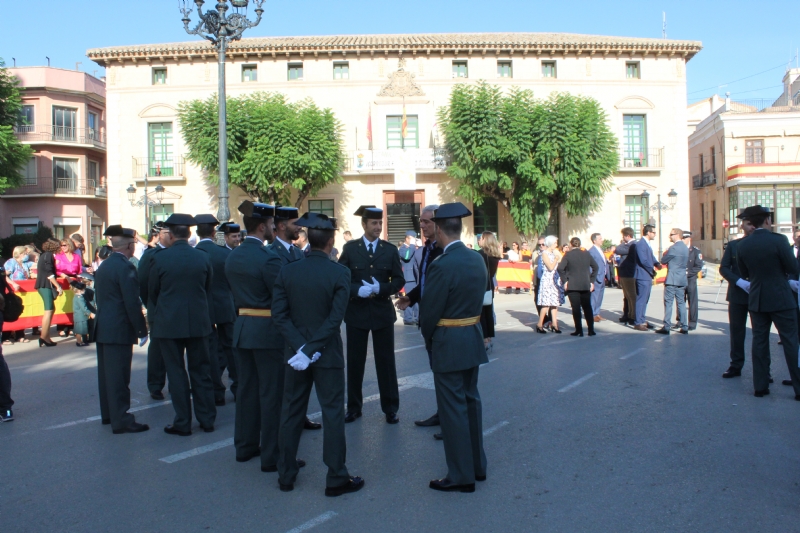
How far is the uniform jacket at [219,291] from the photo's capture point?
707 centimetres

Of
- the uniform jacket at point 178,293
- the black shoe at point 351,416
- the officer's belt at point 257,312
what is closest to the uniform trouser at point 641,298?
the black shoe at point 351,416

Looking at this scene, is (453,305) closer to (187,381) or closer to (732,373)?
(187,381)

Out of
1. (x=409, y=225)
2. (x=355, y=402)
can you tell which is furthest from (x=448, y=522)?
(x=409, y=225)

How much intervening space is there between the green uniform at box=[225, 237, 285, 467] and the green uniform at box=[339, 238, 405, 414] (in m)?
→ 1.26

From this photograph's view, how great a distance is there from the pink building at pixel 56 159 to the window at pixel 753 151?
3902 centimetres

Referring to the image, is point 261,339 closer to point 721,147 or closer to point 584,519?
point 584,519

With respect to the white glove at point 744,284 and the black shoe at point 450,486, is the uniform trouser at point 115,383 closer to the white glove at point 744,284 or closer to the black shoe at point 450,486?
the black shoe at point 450,486

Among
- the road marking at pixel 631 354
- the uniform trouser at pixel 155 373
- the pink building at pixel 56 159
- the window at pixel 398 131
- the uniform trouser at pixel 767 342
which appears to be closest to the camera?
the uniform trouser at pixel 767 342

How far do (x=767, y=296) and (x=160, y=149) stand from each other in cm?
2967

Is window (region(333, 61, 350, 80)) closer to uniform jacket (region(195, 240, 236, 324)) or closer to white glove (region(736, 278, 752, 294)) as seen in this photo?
uniform jacket (region(195, 240, 236, 324))

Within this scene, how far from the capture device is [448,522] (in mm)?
3975

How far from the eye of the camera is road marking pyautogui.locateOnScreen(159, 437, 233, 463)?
523 centimetres

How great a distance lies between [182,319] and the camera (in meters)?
5.86

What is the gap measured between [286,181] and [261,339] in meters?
24.0
